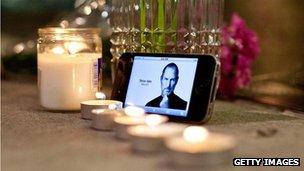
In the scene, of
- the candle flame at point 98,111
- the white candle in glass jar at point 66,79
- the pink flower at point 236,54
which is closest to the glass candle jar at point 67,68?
the white candle in glass jar at point 66,79

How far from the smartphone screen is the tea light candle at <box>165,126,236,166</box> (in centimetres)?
16

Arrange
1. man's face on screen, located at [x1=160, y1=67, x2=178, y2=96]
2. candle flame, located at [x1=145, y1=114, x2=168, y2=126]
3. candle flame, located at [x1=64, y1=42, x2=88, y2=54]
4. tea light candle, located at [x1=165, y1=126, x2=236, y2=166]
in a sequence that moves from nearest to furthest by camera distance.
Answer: tea light candle, located at [x1=165, y1=126, x2=236, y2=166]
candle flame, located at [x1=145, y1=114, x2=168, y2=126]
man's face on screen, located at [x1=160, y1=67, x2=178, y2=96]
candle flame, located at [x1=64, y1=42, x2=88, y2=54]

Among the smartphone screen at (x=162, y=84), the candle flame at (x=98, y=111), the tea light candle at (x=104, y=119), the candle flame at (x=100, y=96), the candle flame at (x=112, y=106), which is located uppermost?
the smartphone screen at (x=162, y=84)

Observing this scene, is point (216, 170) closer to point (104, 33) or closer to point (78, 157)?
point (78, 157)

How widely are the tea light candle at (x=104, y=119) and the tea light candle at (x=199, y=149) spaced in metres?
0.14

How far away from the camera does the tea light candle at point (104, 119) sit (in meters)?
0.61

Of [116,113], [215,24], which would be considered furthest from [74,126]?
[215,24]

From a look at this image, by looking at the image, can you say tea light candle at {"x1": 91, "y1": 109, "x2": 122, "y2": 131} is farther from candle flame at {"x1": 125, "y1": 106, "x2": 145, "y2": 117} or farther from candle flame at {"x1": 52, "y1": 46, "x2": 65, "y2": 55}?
candle flame at {"x1": 52, "y1": 46, "x2": 65, "y2": 55}

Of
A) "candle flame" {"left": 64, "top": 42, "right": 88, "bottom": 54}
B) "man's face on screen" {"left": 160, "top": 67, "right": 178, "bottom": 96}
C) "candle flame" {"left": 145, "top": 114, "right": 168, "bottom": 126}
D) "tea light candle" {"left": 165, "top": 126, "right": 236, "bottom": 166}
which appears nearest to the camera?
"tea light candle" {"left": 165, "top": 126, "right": 236, "bottom": 166}

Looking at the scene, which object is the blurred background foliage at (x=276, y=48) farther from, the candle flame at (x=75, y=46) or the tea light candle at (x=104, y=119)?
the tea light candle at (x=104, y=119)

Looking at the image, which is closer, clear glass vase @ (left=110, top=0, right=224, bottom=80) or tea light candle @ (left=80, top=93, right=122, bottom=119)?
tea light candle @ (left=80, top=93, right=122, bottom=119)

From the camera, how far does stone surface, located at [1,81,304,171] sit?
0.47 metres

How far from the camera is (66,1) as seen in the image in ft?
3.77

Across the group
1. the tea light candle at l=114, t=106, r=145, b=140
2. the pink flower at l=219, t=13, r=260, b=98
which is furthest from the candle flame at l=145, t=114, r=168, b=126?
the pink flower at l=219, t=13, r=260, b=98
